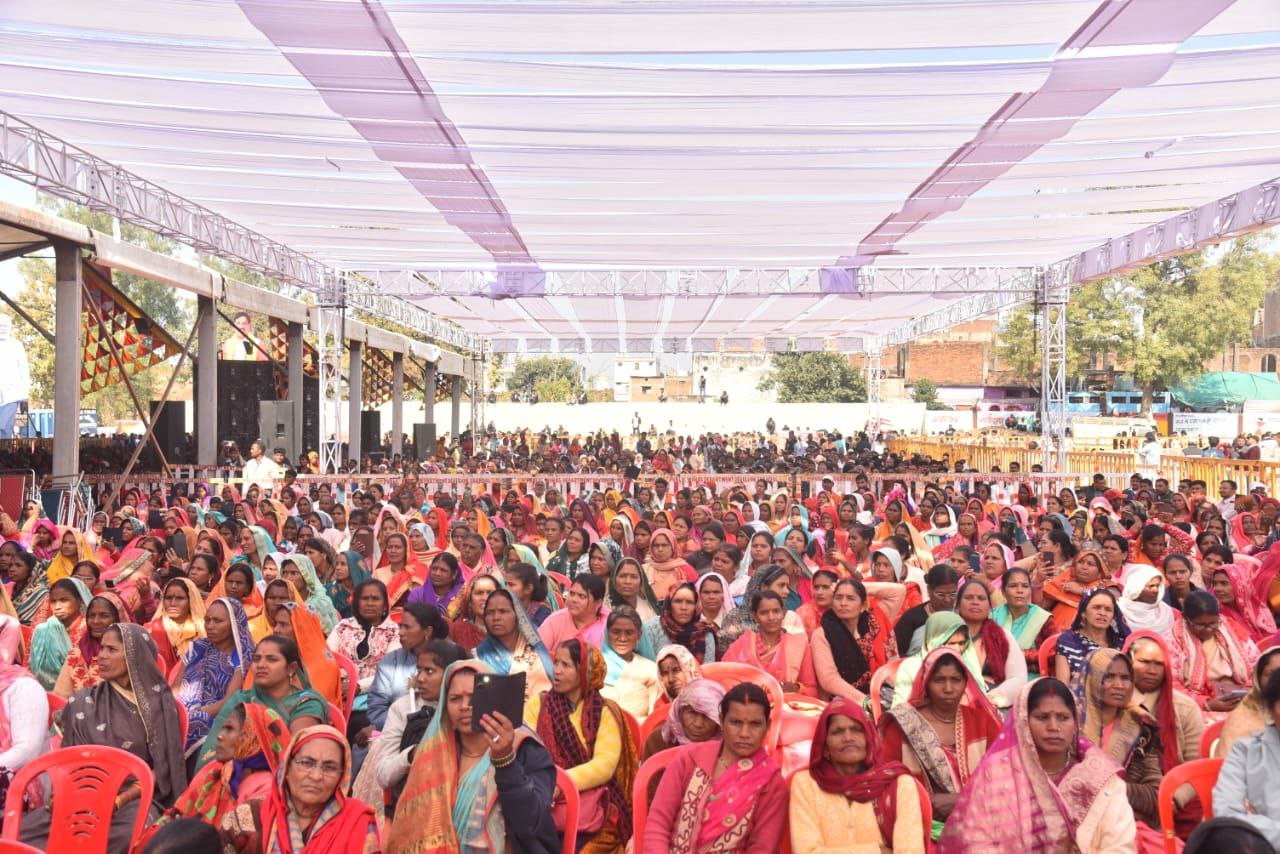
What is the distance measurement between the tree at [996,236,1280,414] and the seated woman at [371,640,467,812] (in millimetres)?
43142

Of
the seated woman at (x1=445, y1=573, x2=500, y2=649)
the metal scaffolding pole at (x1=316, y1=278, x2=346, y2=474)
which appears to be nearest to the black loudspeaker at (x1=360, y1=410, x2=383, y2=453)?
the metal scaffolding pole at (x1=316, y1=278, x2=346, y2=474)

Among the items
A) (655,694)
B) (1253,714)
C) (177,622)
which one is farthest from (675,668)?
(177,622)

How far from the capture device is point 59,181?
10758mm

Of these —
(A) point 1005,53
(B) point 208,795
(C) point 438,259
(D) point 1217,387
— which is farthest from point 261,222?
(D) point 1217,387

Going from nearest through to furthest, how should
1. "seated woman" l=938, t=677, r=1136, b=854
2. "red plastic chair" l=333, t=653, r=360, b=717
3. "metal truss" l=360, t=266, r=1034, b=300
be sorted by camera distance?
"seated woman" l=938, t=677, r=1136, b=854 < "red plastic chair" l=333, t=653, r=360, b=717 < "metal truss" l=360, t=266, r=1034, b=300

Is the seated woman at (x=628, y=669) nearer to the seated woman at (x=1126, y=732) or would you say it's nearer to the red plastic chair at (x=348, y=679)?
the red plastic chair at (x=348, y=679)

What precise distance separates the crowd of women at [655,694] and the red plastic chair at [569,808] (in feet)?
0.04

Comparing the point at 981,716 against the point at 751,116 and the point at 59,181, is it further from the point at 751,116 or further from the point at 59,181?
the point at 59,181

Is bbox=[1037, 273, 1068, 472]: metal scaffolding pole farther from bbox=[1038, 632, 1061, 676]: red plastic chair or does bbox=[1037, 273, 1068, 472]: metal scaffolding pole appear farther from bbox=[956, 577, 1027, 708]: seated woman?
bbox=[956, 577, 1027, 708]: seated woman

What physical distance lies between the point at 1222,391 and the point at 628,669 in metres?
46.4

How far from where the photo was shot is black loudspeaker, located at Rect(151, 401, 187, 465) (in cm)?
1941

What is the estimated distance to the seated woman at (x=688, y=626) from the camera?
5454mm

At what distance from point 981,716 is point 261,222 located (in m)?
12.8

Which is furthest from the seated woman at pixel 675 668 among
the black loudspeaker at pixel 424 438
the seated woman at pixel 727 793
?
the black loudspeaker at pixel 424 438
